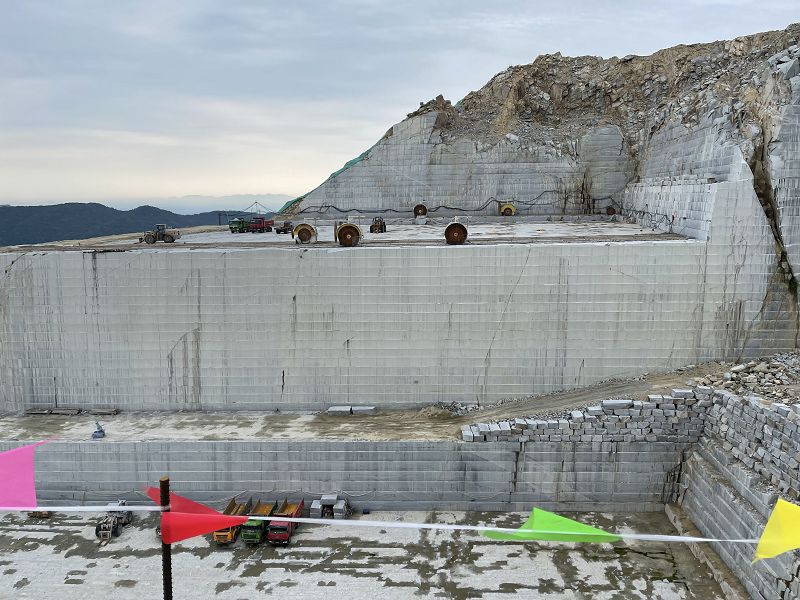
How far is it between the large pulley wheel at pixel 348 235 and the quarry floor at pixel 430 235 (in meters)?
0.65

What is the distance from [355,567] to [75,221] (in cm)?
5330

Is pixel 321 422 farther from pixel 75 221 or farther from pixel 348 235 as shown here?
pixel 75 221

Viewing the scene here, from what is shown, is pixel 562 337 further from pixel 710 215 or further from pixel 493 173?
pixel 493 173

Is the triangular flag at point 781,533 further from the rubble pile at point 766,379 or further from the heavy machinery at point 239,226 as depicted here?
the heavy machinery at point 239,226

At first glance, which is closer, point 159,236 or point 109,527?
point 109,527

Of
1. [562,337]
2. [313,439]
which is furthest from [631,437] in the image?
[313,439]

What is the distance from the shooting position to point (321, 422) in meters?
13.8

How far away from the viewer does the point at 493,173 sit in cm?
2461

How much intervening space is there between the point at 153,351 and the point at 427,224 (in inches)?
493

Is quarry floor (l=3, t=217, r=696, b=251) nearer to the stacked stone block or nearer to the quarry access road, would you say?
the quarry access road

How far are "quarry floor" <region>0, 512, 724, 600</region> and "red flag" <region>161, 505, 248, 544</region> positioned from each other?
4.40m

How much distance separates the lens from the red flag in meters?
5.96

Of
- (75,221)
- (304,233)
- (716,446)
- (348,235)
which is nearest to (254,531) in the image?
(348,235)

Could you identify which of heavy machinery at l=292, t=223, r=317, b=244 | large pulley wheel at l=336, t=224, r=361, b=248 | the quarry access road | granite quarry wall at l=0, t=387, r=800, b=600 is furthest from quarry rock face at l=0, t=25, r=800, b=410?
heavy machinery at l=292, t=223, r=317, b=244
